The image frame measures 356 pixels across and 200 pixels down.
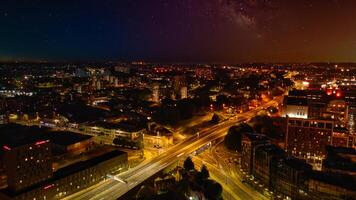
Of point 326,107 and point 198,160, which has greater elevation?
point 326,107

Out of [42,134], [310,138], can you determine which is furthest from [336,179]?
[42,134]

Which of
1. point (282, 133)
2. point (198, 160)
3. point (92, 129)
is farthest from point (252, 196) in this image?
point (92, 129)

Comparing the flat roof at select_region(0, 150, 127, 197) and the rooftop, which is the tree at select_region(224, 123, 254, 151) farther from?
the flat roof at select_region(0, 150, 127, 197)

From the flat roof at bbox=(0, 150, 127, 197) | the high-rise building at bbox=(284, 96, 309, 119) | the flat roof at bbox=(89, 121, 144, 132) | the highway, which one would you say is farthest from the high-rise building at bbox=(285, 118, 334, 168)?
the flat roof at bbox=(89, 121, 144, 132)

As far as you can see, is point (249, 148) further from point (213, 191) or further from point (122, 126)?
point (122, 126)

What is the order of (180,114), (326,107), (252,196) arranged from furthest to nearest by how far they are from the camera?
1. (180,114)
2. (326,107)
3. (252,196)

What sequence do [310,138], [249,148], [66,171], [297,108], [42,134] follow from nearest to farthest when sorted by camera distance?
[66,171]
[249,148]
[310,138]
[42,134]
[297,108]

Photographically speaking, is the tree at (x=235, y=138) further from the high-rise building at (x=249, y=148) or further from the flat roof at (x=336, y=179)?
the flat roof at (x=336, y=179)

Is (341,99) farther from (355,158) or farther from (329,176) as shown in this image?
(329,176)

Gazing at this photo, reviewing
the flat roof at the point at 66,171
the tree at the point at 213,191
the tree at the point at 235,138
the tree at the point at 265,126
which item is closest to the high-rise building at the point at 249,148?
the tree at the point at 235,138
